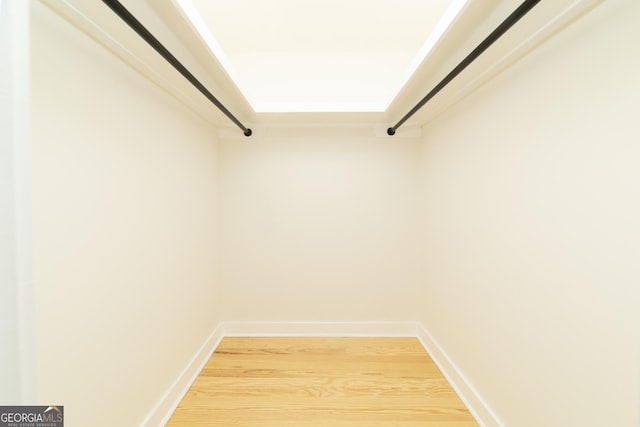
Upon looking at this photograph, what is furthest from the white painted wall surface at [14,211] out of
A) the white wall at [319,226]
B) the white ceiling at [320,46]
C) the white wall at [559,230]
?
the white wall at [319,226]

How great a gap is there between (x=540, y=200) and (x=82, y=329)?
1.88 metres

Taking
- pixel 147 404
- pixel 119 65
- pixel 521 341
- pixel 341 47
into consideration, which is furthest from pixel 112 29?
pixel 521 341

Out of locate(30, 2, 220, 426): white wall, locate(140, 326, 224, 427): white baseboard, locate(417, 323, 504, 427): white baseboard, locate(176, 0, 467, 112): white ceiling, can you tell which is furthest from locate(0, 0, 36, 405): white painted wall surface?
locate(417, 323, 504, 427): white baseboard

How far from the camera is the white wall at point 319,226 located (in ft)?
8.57

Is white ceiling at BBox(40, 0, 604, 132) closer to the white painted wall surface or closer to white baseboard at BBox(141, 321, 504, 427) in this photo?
the white painted wall surface

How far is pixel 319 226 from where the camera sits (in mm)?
2643

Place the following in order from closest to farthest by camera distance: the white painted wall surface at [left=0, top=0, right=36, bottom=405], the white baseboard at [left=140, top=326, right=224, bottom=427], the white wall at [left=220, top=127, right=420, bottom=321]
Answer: the white painted wall surface at [left=0, top=0, right=36, bottom=405] < the white baseboard at [left=140, top=326, right=224, bottom=427] < the white wall at [left=220, top=127, right=420, bottom=321]

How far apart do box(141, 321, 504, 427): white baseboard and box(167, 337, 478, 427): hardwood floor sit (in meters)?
0.05

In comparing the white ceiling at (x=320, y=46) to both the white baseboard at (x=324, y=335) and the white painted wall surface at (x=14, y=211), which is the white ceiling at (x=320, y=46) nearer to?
the white painted wall surface at (x=14, y=211)

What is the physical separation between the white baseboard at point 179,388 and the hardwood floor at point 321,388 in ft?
0.13

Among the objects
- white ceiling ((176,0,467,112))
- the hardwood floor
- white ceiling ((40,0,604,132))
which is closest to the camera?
white ceiling ((40,0,604,132))

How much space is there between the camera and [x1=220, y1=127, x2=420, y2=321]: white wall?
2611 mm

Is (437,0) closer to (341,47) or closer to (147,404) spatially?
(341,47)

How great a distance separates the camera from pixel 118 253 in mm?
1277
